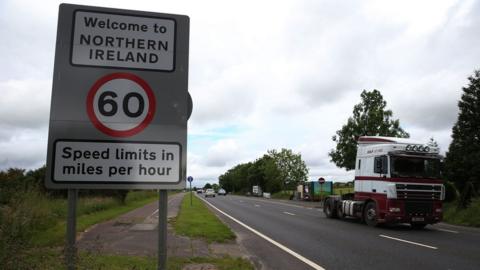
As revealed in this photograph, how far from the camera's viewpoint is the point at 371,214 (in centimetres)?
1861

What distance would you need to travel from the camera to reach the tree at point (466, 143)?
88.3 ft

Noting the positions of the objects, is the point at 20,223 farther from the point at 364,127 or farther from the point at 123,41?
the point at 364,127

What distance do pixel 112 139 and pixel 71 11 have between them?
1.02m

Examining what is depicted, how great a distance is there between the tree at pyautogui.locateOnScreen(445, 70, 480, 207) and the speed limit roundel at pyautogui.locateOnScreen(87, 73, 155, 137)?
27.0m

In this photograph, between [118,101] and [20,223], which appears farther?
[20,223]

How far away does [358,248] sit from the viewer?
38.4 ft

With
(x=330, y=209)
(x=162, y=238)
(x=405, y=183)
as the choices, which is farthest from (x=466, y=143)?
(x=162, y=238)

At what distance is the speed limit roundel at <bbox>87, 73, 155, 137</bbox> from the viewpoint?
3.21 m

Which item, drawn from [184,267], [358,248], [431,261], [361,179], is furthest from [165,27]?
[361,179]

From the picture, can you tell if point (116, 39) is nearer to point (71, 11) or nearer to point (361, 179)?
point (71, 11)

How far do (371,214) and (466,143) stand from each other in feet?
46.5

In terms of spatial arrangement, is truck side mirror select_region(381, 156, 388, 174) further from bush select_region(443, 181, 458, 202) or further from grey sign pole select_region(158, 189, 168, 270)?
grey sign pole select_region(158, 189, 168, 270)

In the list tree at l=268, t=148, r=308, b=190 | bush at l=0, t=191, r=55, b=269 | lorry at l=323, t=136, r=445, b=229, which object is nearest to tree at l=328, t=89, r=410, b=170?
lorry at l=323, t=136, r=445, b=229

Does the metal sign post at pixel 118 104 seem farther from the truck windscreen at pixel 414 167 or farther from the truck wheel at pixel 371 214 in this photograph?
the truck wheel at pixel 371 214
